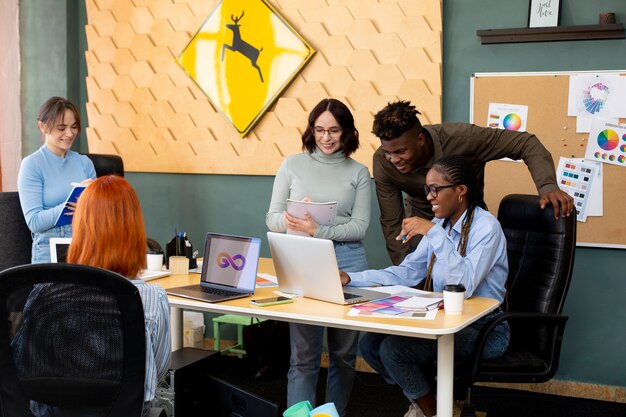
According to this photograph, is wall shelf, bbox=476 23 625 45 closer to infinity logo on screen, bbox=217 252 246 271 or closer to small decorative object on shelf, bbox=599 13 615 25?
small decorative object on shelf, bbox=599 13 615 25

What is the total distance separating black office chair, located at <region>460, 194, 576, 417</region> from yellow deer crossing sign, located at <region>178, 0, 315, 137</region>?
1.84m

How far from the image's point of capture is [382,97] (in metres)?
4.04

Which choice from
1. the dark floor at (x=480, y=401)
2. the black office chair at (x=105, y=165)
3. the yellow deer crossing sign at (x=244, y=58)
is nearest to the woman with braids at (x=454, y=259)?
the dark floor at (x=480, y=401)

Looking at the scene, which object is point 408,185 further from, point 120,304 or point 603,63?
point 120,304

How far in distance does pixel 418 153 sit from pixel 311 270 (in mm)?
796

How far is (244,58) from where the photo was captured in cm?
441

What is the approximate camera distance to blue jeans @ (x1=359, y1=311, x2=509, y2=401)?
2.63 metres

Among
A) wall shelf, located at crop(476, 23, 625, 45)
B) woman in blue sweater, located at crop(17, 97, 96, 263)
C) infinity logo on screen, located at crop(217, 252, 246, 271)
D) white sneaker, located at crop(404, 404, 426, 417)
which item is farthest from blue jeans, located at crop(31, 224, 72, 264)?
wall shelf, located at crop(476, 23, 625, 45)

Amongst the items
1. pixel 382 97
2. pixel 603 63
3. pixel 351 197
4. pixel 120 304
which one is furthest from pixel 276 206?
pixel 603 63

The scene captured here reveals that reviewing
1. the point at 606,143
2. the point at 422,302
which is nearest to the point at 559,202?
the point at 422,302

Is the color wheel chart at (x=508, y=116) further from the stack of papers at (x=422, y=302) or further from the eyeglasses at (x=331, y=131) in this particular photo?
the stack of papers at (x=422, y=302)

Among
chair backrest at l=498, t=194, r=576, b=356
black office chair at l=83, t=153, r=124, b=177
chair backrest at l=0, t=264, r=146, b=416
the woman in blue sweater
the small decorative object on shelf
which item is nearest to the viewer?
chair backrest at l=0, t=264, r=146, b=416

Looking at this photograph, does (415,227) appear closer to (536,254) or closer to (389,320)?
(389,320)

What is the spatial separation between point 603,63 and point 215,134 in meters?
2.30
